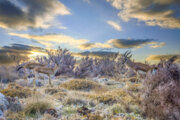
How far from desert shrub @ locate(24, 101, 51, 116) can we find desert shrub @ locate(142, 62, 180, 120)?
282cm

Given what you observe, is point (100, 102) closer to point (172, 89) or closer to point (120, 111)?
point (120, 111)

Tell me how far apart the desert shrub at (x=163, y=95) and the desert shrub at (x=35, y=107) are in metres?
2.82

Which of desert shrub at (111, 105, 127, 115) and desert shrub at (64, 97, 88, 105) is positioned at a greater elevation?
desert shrub at (111, 105, 127, 115)

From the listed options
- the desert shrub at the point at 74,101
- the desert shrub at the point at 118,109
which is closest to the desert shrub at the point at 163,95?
the desert shrub at the point at 118,109

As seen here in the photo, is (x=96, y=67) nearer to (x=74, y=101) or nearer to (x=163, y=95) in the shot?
(x=74, y=101)

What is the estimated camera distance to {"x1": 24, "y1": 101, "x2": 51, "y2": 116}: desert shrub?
398 cm

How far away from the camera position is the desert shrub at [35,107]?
3980mm

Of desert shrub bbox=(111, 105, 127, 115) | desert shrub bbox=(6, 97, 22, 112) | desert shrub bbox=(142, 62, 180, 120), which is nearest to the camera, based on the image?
desert shrub bbox=(142, 62, 180, 120)

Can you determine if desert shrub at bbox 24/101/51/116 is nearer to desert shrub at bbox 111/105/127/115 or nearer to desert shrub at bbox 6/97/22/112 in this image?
desert shrub at bbox 6/97/22/112

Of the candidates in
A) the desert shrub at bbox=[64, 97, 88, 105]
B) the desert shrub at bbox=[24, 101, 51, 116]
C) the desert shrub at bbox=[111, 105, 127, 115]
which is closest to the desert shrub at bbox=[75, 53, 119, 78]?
the desert shrub at bbox=[64, 97, 88, 105]

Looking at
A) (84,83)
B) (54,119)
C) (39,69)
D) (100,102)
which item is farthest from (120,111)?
(39,69)

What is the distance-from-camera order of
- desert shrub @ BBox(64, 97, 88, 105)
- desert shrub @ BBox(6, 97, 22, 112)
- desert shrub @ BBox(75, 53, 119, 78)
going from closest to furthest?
desert shrub @ BBox(6, 97, 22, 112) → desert shrub @ BBox(64, 97, 88, 105) → desert shrub @ BBox(75, 53, 119, 78)

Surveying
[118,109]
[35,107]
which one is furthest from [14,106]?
[118,109]

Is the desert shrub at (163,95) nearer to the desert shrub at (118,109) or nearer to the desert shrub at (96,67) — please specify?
the desert shrub at (118,109)
